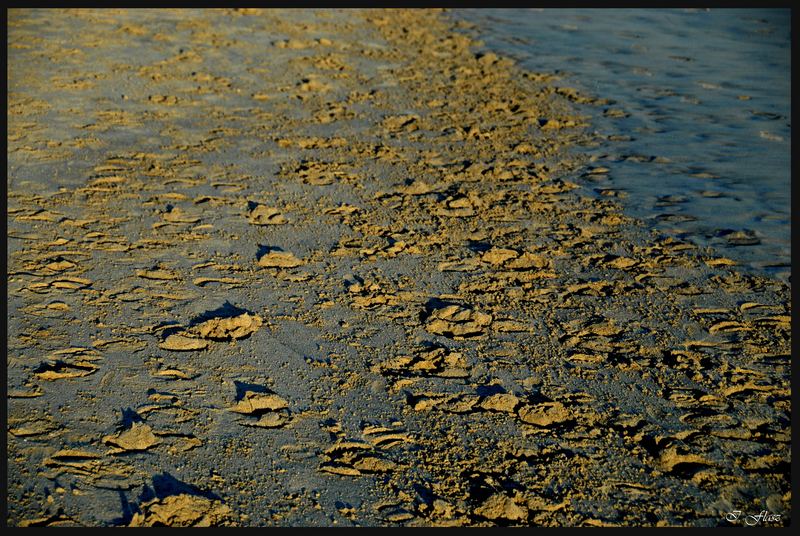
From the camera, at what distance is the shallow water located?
4.66 metres

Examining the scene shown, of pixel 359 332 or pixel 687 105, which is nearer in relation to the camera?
pixel 359 332

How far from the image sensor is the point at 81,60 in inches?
278

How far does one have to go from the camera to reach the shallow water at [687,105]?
183 inches

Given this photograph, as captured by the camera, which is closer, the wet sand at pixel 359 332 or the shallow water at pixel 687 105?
the wet sand at pixel 359 332

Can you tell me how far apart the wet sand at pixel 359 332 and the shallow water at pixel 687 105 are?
1.00 ft

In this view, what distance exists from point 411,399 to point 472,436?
0.33 metres

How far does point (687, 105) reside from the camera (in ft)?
21.5

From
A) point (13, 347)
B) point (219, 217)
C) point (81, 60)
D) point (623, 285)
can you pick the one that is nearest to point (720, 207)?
point (623, 285)

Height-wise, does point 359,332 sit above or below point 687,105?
below

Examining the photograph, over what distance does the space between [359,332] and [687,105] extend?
4523 millimetres

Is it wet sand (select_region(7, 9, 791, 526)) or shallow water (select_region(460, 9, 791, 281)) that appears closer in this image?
wet sand (select_region(7, 9, 791, 526))

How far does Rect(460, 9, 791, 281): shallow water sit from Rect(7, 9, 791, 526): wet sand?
1.00 feet

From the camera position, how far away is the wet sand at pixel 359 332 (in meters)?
2.58

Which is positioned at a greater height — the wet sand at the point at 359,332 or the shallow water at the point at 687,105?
the shallow water at the point at 687,105
